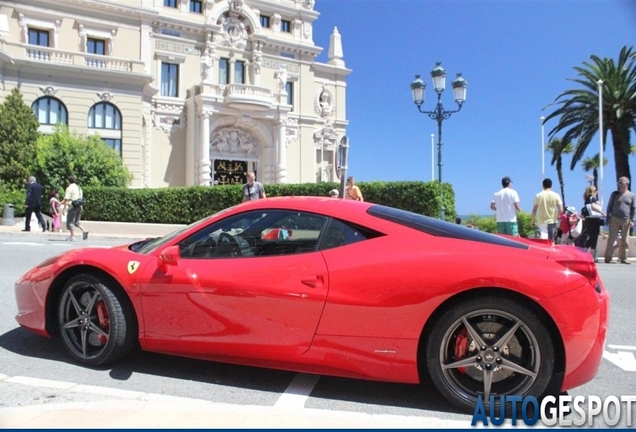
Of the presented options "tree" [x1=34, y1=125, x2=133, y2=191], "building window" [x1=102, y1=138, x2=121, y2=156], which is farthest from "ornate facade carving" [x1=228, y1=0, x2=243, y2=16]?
"tree" [x1=34, y1=125, x2=133, y2=191]

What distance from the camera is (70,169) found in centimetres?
2333

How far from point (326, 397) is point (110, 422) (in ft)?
4.49

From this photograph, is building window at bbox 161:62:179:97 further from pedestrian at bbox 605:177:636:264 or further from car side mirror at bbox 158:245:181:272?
car side mirror at bbox 158:245:181:272

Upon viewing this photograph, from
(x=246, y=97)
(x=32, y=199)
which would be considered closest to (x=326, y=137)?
(x=246, y=97)

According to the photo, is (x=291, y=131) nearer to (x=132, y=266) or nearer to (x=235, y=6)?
(x=235, y=6)

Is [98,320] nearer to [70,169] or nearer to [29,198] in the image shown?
[29,198]

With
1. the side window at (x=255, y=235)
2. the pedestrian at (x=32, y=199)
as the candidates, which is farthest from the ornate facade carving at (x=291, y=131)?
the side window at (x=255, y=235)

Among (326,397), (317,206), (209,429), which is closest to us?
(209,429)

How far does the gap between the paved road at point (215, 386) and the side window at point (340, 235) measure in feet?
3.43

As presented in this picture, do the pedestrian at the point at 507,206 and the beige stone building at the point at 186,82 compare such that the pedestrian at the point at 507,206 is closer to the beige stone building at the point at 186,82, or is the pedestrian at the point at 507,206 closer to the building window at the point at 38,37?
the beige stone building at the point at 186,82

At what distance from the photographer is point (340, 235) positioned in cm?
363

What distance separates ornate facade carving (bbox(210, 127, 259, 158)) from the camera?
1401 inches

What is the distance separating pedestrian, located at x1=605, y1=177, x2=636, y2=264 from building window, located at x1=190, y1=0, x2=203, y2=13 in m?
31.7

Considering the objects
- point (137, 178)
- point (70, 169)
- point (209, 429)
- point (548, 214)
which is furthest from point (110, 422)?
point (137, 178)
